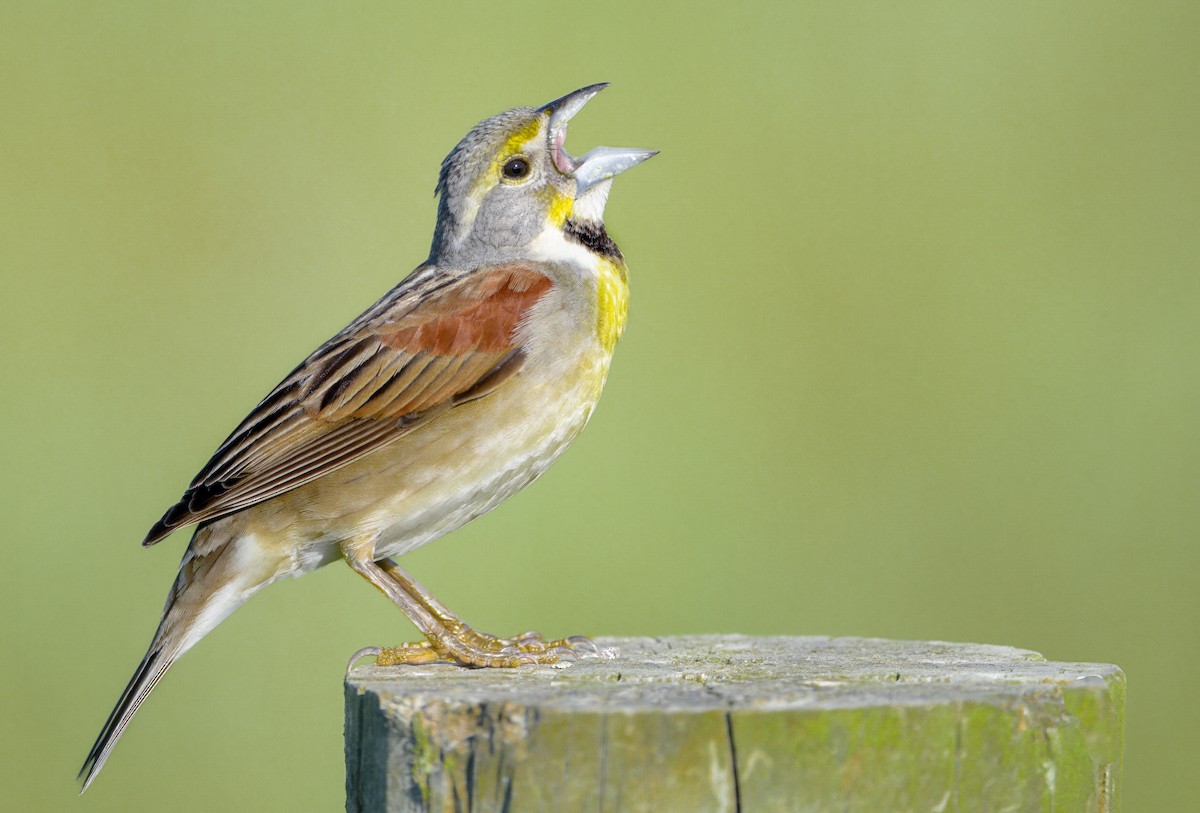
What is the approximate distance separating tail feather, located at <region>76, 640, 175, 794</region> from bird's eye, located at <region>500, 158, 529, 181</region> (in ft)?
6.32

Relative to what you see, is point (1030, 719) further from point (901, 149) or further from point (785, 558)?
point (901, 149)

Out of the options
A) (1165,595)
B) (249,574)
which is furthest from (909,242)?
(249,574)

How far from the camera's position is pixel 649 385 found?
8.57 metres

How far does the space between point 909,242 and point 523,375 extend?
15.4 ft

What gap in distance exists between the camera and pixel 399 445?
16.4 feet

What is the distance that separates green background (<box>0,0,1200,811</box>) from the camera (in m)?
7.59

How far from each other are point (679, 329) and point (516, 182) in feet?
11.1

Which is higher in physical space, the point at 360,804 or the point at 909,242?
the point at 909,242

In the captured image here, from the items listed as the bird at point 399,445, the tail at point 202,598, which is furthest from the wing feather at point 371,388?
the tail at point 202,598

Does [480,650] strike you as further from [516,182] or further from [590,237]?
[516,182]

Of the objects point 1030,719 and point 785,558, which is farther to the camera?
point 785,558

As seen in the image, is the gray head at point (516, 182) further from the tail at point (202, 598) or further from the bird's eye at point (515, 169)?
the tail at point (202, 598)

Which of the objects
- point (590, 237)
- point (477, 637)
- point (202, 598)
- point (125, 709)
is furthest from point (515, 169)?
point (125, 709)

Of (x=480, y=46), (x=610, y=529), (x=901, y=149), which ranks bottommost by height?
(x=610, y=529)
